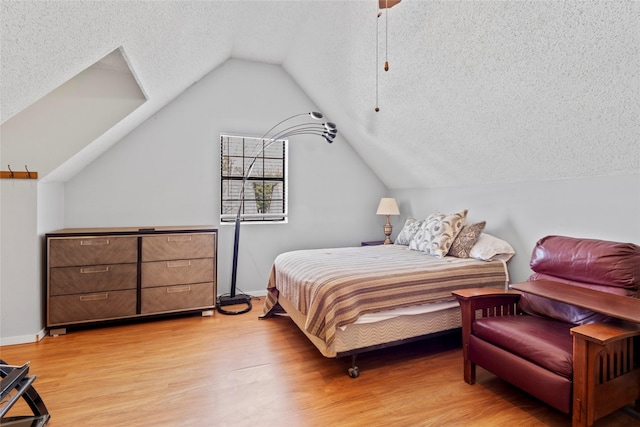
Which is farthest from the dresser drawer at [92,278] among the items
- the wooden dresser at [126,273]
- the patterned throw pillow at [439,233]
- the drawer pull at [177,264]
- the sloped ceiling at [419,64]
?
the patterned throw pillow at [439,233]

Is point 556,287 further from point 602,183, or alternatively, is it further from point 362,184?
point 362,184

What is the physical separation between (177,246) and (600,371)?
3.36 m

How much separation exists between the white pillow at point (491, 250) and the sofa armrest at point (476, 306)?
61 cm

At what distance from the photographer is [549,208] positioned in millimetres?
2758

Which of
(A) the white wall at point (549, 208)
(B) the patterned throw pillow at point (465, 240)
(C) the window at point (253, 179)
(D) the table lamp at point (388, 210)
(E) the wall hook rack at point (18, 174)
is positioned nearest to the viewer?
(A) the white wall at point (549, 208)

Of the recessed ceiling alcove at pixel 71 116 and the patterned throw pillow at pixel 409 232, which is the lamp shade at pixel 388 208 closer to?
the patterned throw pillow at pixel 409 232

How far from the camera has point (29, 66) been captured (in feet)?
5.59

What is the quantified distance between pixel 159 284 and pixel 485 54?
11.5ft

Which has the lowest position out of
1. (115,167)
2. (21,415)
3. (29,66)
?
(21,415)

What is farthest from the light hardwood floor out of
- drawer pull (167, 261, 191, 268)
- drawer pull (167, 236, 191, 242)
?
drawer pull (167, 236, 191, 242)

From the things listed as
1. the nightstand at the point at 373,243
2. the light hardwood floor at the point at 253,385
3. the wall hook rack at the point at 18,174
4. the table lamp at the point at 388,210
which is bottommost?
the light hardwood floor at the point at 253,385

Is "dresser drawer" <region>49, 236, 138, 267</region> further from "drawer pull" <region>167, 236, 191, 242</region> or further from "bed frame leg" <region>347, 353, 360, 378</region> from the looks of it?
"bed frame leg" <region>347, 353, 360, 378</region>

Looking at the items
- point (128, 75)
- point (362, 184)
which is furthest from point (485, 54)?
point (128, 75)

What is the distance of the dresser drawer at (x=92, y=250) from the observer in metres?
2.86
